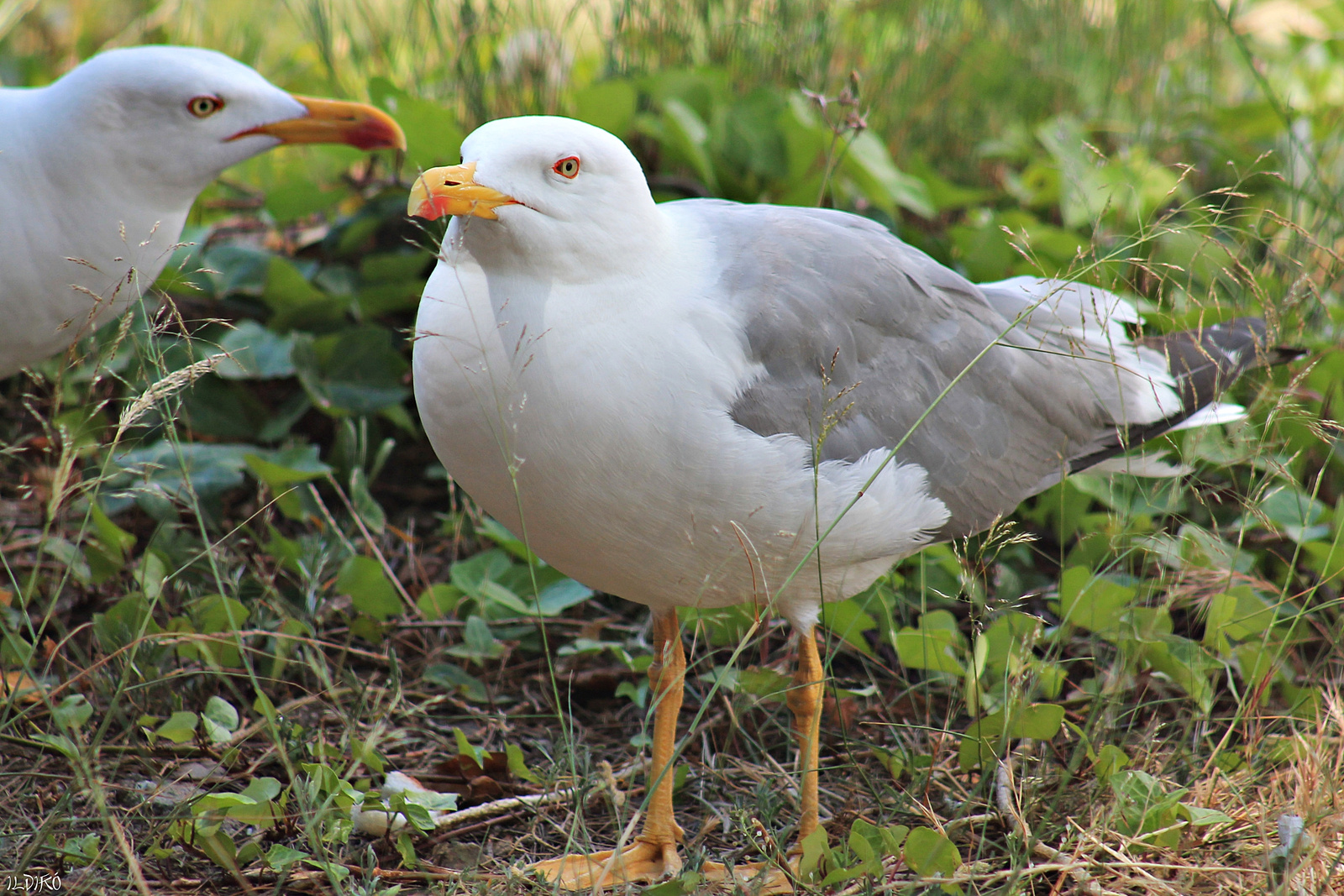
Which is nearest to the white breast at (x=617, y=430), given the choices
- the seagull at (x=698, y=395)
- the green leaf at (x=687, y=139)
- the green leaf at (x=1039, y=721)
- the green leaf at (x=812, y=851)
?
the seagull at (x=698, y=395)

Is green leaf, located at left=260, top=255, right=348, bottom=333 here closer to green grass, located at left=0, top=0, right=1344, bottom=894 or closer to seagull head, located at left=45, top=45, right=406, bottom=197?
green grass, located at left=0, top=0, right=1344, bottom=894

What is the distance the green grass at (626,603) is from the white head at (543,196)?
0.54m

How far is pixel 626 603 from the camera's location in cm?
328

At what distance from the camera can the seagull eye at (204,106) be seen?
2814 millimetres

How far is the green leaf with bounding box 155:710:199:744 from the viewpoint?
237cm

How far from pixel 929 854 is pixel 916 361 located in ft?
3.32

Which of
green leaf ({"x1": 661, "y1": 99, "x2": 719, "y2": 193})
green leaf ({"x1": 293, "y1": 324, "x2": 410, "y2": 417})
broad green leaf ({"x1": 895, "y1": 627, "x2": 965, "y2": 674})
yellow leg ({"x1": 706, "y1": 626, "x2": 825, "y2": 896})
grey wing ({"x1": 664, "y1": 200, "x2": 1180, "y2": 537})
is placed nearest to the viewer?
grey wing ({"x1": 664, "y1": 200, "x2": 1180, "y2": 537})

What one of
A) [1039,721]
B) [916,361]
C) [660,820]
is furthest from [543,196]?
[1039,721]

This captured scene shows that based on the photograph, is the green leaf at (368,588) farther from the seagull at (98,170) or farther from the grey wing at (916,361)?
the grey wing at (916,361)

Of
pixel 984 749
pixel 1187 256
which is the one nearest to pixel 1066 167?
pixel 1187 256

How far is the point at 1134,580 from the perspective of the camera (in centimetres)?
303

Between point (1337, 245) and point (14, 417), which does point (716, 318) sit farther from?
point (1337, 245)

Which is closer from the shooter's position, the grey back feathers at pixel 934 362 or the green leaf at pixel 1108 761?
the grey back feathers at pixel 934 362

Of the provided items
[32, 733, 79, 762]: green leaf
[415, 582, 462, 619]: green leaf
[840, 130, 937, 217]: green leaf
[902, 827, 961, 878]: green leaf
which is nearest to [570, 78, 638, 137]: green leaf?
[840, 130, 937, 217]: green leaf
